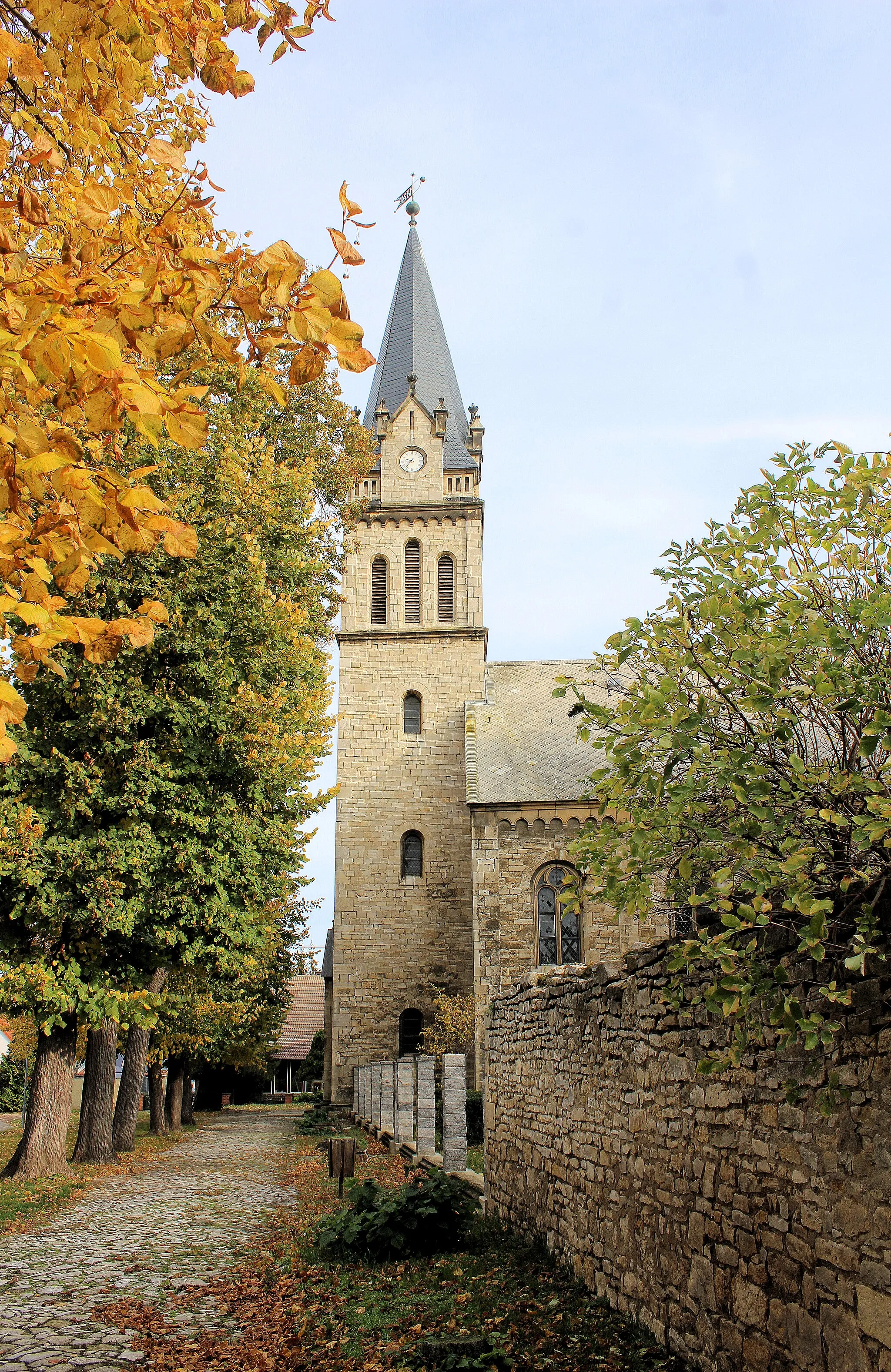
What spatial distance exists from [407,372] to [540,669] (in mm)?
11412

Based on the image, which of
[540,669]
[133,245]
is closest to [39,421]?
[133,245]

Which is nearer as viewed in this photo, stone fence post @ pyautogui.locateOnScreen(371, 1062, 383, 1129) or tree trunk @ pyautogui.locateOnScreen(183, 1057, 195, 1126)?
stone fence post @ pyautogui.locateOnScreen(371, 1062, 383, 1129)

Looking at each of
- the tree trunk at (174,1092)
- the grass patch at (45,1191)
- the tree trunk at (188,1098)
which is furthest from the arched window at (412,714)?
the grass patch at (45,1191)

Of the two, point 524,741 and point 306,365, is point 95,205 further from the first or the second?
point 524,741

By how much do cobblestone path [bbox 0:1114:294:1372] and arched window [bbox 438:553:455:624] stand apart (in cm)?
1727

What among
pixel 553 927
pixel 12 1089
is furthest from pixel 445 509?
pixel 12 1089

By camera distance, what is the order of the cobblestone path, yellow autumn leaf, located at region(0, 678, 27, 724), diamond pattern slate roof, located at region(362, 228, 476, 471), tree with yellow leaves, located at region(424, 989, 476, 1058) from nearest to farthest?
yellow autumn leaf, located at region(0, 678, 27, 724), the cobblestone path, tree with yellow leaves, located at region(424, 989, 476, 1058), diamond pattern slate roof, located at region(362, 228, 476, 471)

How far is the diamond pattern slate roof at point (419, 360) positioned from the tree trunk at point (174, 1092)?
1968 centimetres

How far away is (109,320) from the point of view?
312 cm

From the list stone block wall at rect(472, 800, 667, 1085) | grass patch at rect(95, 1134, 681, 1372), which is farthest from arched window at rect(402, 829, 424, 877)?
grass patch at rect(95, 1134, 681, 1372)

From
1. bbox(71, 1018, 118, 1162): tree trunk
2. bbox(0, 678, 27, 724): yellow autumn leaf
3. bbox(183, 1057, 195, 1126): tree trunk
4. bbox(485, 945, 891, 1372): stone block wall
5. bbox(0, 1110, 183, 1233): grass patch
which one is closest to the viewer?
bbox(0, 678, 27, 724): yellow autumn leaf

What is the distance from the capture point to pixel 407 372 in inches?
1325

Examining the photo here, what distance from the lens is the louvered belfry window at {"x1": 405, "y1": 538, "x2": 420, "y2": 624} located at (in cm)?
3023

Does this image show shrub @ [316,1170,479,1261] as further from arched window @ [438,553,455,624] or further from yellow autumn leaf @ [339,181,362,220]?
arched window @ [438,553,455,624]
